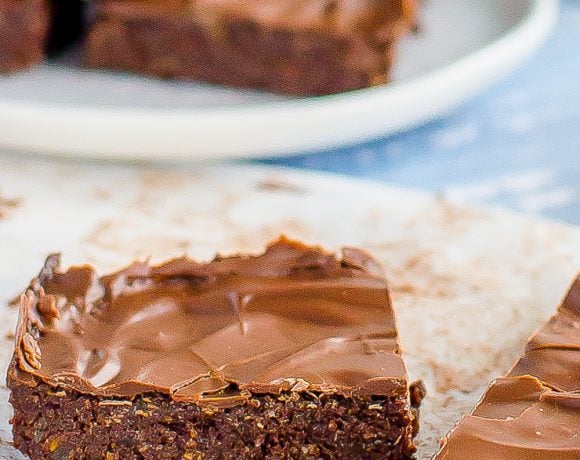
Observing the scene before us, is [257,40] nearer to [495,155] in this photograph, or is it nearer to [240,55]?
[240,55]

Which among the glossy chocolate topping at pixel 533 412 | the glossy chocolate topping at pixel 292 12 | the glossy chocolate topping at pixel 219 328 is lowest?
the glossy chocolate topping at pixel 219 328

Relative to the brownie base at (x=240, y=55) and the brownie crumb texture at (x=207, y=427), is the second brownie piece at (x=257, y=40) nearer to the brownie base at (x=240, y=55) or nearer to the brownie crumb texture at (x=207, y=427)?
the brownie base at (x=240, y=55)

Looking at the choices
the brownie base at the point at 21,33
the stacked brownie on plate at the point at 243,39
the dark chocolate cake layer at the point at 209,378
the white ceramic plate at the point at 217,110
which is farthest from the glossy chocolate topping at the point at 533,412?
the brownie base at the point at 21,33

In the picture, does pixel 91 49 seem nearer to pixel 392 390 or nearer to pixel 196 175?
pixel 196 175

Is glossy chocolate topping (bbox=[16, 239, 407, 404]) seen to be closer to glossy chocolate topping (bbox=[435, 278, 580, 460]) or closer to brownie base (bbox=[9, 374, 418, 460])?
brownie base (bbox=[9, 374, 418, 460])

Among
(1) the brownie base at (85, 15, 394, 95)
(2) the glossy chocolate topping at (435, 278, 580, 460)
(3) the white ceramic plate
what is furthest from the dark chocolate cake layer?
(1) the brownie base at (85, 15, 394, 95)

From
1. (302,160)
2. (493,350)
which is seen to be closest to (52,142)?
(302,160)
